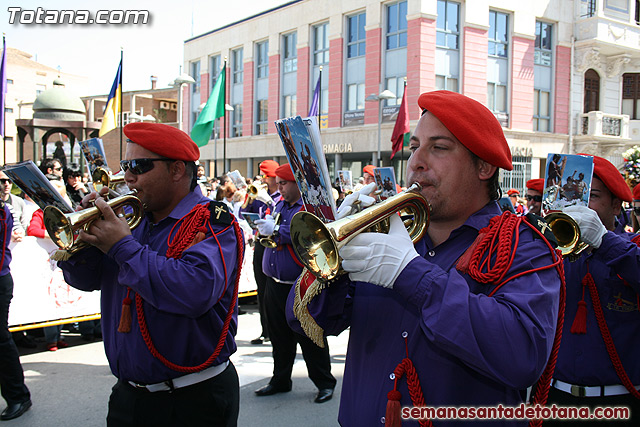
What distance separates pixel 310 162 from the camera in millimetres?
1723

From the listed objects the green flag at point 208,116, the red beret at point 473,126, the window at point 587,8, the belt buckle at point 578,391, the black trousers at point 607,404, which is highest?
the window at point 587,8

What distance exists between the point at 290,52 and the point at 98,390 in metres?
25.7

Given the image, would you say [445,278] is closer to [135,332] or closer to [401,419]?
[401,419]

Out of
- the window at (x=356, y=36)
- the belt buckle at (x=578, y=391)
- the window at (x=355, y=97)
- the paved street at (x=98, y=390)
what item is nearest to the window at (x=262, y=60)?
the window at (x=356, y=36)

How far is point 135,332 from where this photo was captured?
2615mm

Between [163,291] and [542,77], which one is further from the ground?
[542,77]

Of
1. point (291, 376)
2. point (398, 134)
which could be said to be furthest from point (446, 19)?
point (291, 376)

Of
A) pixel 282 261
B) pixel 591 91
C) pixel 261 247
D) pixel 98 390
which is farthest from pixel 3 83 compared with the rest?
pixel 591 91

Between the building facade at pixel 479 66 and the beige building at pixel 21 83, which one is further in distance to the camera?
the beige building at pixel 21 83

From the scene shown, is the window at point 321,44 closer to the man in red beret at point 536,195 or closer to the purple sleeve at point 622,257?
the man in red beret at point 536,195

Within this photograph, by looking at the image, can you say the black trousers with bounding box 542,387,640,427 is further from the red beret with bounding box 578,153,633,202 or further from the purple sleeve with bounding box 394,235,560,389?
the purple sleeve with bounding box 394,235,560,389

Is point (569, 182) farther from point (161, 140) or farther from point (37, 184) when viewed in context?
point (37, 184)

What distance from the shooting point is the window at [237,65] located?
31.9 meters

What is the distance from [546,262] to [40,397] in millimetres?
4929
